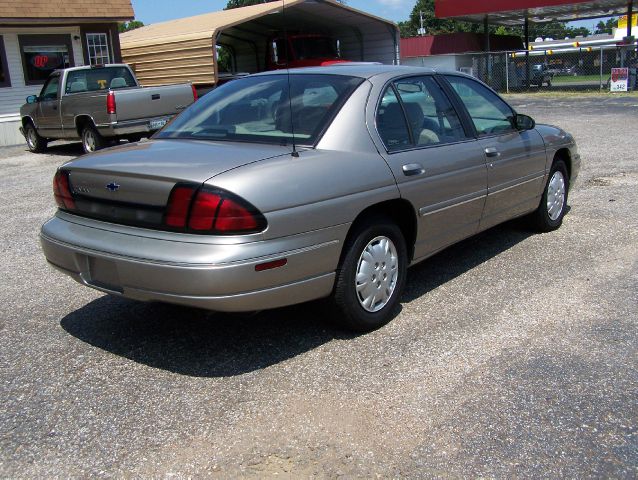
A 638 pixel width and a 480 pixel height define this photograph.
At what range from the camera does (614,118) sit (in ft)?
56.4

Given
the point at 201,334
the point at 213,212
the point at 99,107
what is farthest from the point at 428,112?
the point at 99,107

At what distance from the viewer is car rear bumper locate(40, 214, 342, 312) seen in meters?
3.52

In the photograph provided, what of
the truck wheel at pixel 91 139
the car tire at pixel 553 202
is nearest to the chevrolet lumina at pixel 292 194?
the car tire at pixel 553 202

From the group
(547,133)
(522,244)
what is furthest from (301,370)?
(547,133)

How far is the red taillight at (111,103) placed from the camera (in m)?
12.3

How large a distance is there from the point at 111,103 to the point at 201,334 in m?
9.06

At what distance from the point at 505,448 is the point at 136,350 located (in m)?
2.24

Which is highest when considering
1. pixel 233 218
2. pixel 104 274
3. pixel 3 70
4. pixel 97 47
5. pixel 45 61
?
pixel 97 47

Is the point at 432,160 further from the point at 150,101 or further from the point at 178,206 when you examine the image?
the point at 150,101

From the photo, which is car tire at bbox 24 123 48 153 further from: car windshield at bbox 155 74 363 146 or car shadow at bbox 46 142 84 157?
car windshield at bbox 155 74 363 146

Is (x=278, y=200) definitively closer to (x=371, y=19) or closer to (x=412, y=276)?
(x=412, y=276)

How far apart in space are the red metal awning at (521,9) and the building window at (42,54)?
1772cm

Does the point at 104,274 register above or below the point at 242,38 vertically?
below

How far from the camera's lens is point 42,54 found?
65.3ft
